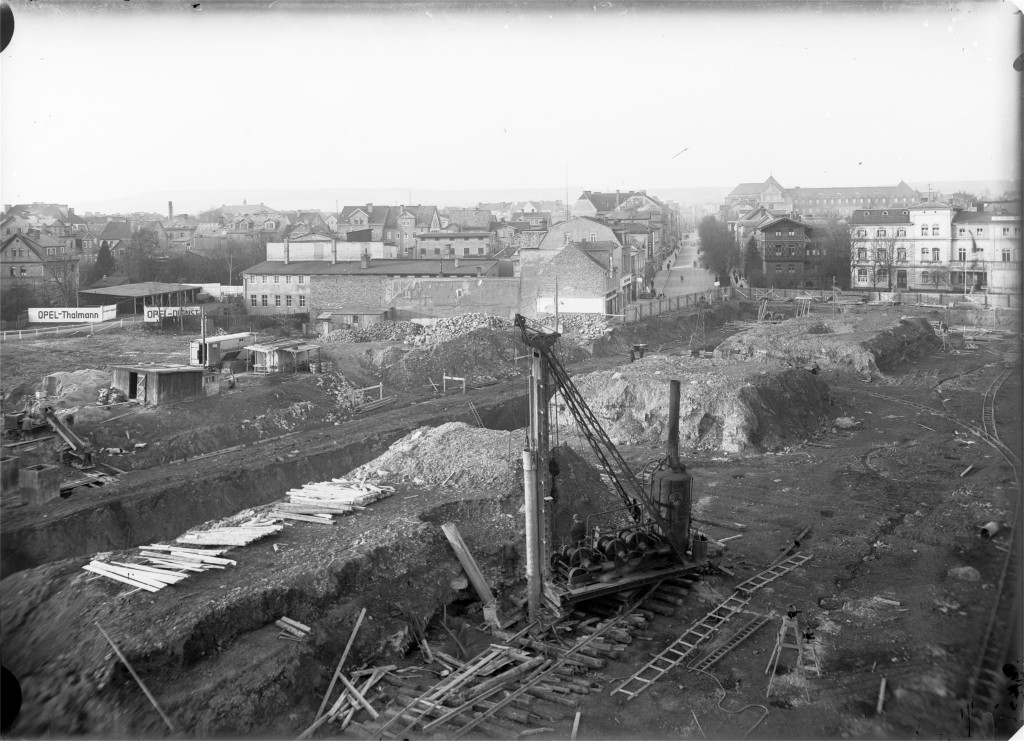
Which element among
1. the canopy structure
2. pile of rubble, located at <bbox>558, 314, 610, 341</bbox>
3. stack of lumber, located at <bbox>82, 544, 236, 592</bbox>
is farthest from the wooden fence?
stack of lumber, located at <bbox>82, 544, 236, 592</bbox>

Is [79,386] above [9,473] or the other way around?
above

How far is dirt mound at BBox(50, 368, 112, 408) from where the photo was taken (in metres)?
27.0

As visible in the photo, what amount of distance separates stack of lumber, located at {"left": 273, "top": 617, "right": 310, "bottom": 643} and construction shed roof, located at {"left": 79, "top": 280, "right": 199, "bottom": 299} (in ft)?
112

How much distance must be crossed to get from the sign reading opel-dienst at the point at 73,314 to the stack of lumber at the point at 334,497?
83.8 feet

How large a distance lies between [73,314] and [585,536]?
32726 millimetres

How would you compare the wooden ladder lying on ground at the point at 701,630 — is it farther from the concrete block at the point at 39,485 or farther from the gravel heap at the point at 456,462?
the concrete block at the point at 39,485

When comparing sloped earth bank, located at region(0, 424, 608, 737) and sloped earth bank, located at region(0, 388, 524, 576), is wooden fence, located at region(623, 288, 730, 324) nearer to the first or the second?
sloped earth bank, located at region(0, 388, 524, 576)

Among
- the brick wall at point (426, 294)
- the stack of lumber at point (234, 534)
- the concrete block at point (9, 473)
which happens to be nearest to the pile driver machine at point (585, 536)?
the stack of lumber at point (234, 534)

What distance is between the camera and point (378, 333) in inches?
1593

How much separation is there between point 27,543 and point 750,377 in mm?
21238

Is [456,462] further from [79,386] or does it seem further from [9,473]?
[79,386]

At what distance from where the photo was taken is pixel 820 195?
6988 cm

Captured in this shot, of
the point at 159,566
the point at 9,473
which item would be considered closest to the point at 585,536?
the point at 159,566

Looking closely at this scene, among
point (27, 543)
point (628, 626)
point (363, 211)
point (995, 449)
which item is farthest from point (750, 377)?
point (363, 211)
